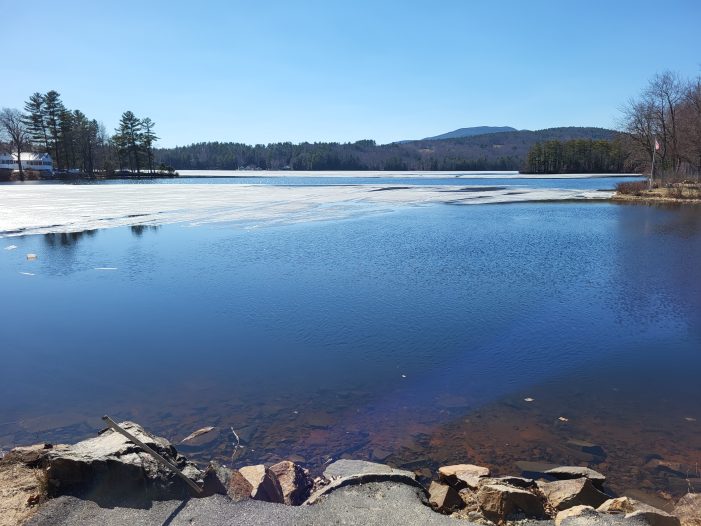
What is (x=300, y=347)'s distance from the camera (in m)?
7.10

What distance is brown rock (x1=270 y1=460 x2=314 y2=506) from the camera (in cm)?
371

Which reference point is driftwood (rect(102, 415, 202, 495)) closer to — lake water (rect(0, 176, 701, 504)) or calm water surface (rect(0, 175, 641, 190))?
lake water (rect(0, 176, 701, 504))

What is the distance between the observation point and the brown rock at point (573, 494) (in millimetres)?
3633

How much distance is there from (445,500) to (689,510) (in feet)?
5.21

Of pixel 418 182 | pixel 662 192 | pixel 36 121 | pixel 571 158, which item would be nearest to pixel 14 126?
pixel 36 121

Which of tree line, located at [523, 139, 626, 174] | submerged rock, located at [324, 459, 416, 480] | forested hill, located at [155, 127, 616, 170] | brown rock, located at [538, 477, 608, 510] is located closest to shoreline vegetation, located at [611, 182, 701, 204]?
brown rock, located at [538, 477, 608, 510]

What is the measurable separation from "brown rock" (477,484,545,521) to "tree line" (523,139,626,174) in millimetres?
125936

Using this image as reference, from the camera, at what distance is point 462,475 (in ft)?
13.0

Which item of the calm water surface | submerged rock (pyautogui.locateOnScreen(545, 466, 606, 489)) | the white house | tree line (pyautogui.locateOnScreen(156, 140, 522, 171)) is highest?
tree line (pyautogui.locateOnScreen(156, 140, 522, 171))

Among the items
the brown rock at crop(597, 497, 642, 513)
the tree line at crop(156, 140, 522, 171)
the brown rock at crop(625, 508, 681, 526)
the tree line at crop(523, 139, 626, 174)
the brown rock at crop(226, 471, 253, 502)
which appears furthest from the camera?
the tree line at crop(156, 140, 522, 171)

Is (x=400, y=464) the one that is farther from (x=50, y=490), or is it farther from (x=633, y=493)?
(x=50, y=490)

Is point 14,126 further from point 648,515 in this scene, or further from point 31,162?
point 648,515

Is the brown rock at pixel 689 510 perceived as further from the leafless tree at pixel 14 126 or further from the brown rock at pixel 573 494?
the leafless tree at pixel 14 126

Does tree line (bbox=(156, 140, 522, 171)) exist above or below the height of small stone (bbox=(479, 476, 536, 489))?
above
